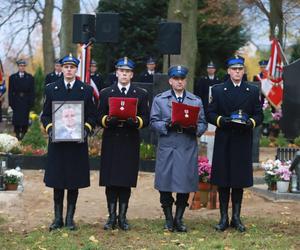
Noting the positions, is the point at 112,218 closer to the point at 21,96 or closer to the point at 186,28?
the point at 186,28

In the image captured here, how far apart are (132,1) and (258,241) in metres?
17.8

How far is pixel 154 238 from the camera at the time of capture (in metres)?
8.91

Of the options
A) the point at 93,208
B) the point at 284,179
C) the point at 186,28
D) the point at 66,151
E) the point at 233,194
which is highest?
the point at 186,28

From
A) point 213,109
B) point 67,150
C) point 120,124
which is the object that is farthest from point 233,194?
point 67,150

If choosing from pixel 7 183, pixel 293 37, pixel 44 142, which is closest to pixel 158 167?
pixel 7 183

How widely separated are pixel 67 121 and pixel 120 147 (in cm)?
74

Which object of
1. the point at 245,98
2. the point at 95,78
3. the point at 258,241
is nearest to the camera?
the point at 258,241

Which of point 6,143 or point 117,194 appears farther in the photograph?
point 6,143

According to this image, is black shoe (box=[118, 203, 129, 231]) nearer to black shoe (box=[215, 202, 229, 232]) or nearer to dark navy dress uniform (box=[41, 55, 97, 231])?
dark navy dress uniform (box=[41, 55, 97, 231])

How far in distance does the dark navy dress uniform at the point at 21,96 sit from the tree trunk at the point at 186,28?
4037 millimetres

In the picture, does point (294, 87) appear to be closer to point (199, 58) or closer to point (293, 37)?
point (199, 58)

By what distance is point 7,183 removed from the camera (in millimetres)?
12094

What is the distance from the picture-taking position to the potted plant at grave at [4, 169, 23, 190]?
39.5ft

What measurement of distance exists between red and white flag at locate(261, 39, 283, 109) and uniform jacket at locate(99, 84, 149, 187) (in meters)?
12.0
